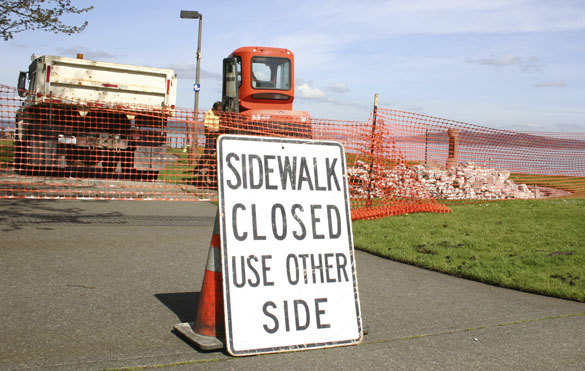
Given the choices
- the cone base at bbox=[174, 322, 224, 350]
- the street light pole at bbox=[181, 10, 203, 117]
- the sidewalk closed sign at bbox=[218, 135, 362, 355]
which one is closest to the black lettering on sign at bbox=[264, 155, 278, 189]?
the sidewalk closed sign at bbox=[218, 135, 362, 355]

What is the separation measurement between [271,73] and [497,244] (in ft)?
26.5

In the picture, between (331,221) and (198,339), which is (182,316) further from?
(331,221)

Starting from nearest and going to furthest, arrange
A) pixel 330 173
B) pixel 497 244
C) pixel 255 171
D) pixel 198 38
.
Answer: pixel 255 171 → pixel 330 173 → pixel 497 244 → pixel 198 38

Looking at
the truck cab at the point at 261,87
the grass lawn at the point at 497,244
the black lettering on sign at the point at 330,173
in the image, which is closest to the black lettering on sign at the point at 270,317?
the black lettering on sign at the point at 330,173

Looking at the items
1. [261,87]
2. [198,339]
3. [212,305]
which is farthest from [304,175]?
[261,87]

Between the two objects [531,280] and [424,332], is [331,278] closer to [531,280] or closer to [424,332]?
[424,332]

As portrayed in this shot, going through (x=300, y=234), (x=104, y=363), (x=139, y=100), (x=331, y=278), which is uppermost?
(x=139, y=100)

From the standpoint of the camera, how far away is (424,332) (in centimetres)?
429

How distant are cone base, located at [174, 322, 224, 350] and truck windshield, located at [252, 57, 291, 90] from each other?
33.6 feet

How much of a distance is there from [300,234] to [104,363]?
57.1 inches

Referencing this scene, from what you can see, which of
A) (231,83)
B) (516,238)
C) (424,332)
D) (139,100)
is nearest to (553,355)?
(424,332)

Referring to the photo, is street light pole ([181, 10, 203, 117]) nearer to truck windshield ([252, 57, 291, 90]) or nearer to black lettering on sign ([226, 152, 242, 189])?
truck windshield ([252, 57, 291, 90])

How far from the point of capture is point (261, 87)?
1395 centimetres

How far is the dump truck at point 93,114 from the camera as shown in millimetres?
12766
